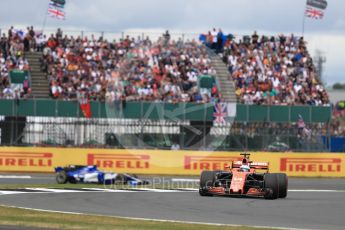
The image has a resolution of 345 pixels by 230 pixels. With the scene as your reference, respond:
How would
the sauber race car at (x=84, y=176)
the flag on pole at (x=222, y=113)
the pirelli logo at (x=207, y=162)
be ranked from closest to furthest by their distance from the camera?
the sauber race car at (x=84, y=176), the pirelli logo at (x=207, y=162), the flag on pole at (x=222, y=113)

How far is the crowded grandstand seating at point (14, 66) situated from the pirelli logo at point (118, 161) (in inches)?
217

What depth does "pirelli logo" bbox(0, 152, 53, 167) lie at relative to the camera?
3781 centimetres

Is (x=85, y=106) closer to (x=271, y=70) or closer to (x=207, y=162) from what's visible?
(x=207, y=162)

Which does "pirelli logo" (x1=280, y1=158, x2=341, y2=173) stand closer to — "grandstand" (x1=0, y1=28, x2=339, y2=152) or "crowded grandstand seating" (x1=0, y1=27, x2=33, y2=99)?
"grandstand" (x1=0, y1=28, x2=339, y2=152)

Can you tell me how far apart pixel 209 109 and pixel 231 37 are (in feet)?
21.2

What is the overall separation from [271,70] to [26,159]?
13.6m

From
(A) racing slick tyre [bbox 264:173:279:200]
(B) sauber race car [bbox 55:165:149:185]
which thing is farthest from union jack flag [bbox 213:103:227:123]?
(A) racing slick tyre [bbox 264:173:279:200]

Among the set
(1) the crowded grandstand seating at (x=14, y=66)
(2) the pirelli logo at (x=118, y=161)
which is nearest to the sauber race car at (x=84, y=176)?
(2) the pirelli logo at (x=118, y=161)

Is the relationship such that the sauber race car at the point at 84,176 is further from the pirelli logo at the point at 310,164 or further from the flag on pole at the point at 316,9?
the flag on pole at the point at 316,9

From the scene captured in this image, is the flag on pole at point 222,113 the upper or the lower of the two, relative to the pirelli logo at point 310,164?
upper

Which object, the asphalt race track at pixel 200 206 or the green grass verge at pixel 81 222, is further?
the asphalt race track at pixel 200 206

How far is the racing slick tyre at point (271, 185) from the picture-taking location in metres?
23.0

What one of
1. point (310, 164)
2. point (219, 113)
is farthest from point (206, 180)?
point (219, 113)

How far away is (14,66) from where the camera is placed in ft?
139
